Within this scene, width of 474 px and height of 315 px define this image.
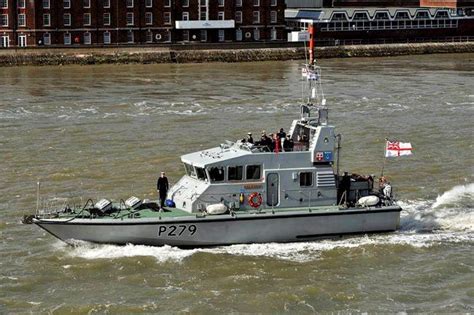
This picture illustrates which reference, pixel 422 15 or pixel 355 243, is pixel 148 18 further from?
pixel 355 243

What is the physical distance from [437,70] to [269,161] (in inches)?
2143

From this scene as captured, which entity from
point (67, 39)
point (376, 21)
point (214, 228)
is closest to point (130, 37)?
point (67, 39)

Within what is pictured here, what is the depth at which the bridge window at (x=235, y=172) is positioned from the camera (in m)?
26.0

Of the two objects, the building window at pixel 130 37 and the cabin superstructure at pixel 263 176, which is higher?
the building window at pixel 130 37

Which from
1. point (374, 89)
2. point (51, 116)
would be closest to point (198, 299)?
point (51, 116)

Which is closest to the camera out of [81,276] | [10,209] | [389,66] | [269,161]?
[81,276]

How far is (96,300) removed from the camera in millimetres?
22906

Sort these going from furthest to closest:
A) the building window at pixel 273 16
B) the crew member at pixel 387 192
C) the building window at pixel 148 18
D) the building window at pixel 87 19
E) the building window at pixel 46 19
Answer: the building window at pixel 273 16 → the building window at pixel 148 18 → the building window at pixel 87 19 → the building window at pixel 46 19 → the crew member at pixel 387 192

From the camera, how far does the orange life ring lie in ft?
85.8

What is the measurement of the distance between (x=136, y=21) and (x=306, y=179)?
68.6 m

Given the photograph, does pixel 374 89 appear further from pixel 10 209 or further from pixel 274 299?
pixel 274 299

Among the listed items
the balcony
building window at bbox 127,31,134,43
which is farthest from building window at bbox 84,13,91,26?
the balcony

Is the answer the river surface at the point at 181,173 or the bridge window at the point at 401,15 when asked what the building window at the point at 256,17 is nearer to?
the bridge window at the point at 401,15

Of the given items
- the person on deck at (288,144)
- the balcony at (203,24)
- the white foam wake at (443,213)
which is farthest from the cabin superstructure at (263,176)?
the balcony at (203,24)
